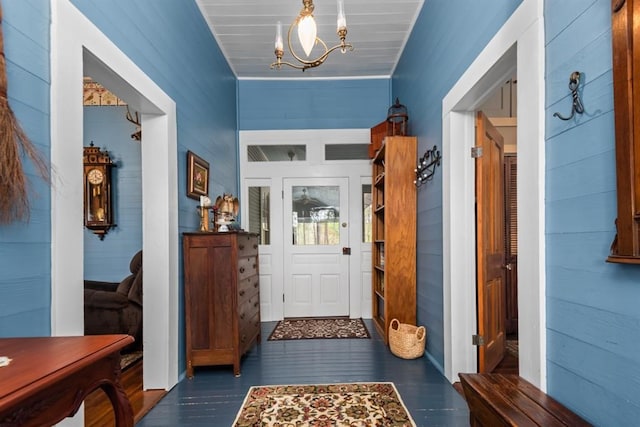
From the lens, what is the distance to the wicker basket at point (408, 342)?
10.1 ft

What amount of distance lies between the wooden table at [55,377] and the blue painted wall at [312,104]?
399cm

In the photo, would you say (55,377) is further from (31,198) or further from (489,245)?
(489,245)

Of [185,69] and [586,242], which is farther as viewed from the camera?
[185,69]

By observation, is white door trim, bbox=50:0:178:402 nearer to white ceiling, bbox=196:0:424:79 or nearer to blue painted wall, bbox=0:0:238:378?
blue painted wall, bbox=0:0:238:378

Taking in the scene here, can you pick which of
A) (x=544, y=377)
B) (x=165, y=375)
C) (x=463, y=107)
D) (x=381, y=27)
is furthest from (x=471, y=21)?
(x=165, y=375)

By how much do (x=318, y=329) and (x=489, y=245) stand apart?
223 centimetres

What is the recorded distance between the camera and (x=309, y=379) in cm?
269

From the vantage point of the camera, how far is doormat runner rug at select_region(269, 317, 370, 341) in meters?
3.86

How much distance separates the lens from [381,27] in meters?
3.62

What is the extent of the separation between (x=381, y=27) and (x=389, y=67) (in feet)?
3.06

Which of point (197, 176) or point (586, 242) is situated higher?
point (197, 176)

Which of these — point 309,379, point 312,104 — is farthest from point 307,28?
point 312,104

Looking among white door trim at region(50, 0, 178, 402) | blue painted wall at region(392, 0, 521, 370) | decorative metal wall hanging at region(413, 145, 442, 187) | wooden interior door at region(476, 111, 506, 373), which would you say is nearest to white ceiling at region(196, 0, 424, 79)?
blue painted wall at region(392, 0, 521, 370)

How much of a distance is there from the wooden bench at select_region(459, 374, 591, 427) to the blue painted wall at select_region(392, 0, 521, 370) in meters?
1.25
